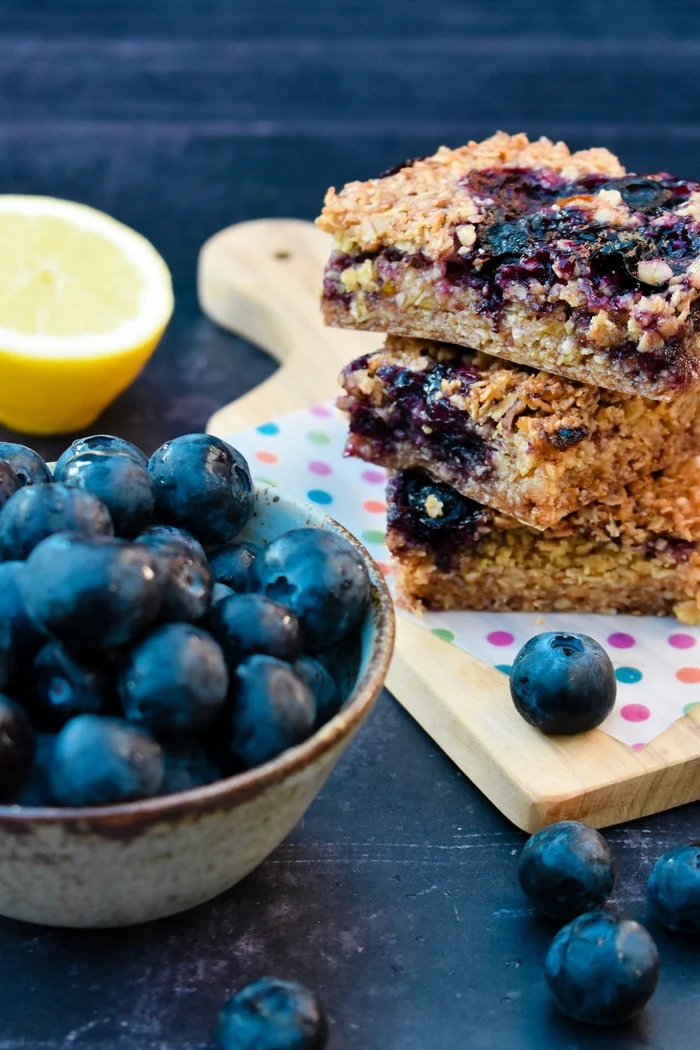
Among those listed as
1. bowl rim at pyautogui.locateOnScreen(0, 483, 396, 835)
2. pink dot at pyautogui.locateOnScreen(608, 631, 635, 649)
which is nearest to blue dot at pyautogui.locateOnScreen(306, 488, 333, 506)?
pink dot at pyautogui.locateOnScreen(608, 631, 635, 649)

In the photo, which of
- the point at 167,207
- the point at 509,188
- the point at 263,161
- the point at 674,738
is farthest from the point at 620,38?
the point at 674,738

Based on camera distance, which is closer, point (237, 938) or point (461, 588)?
point (237, 938)

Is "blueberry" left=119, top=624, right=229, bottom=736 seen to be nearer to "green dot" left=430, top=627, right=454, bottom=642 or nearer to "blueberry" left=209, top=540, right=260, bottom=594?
"blueberry" left=209, top=540, right=260, bottom=594

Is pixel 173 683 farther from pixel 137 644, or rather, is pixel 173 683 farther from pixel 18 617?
pixel 18 617

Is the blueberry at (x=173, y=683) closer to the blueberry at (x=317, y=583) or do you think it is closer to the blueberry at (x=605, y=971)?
the blueberry at (x=317, y=583)

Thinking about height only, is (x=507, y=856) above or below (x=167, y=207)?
above

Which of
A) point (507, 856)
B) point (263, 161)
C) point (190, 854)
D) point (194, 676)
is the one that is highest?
point (194, 676)

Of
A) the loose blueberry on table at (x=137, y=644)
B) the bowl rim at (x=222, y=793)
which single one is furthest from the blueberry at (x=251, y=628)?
the bowl rim at (x=222, y=793)

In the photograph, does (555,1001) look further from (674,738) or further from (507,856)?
(674,738)
